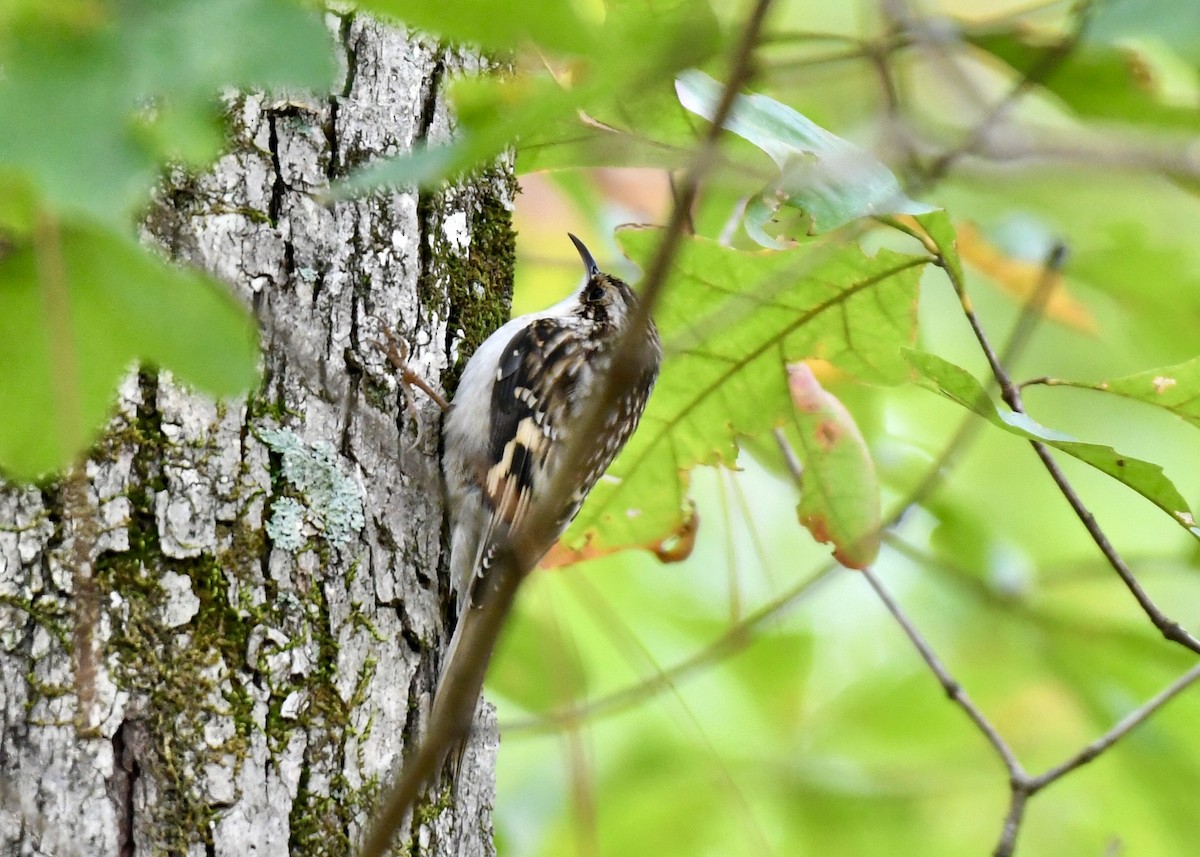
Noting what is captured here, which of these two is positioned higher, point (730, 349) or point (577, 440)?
point (730, 349)

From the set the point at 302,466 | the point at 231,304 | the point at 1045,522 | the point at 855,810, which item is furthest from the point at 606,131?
the point at 1045,522

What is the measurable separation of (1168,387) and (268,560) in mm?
1483

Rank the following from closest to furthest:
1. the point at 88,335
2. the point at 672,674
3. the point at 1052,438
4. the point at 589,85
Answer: the point at 589,85 → the point at 88,335 → the point at 1052,438 → the point at 672,674

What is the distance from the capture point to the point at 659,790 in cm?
363

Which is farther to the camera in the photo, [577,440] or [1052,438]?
[1052,438]

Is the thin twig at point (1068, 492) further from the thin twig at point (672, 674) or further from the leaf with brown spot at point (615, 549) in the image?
the leaf with brown spot at point (615, 549)

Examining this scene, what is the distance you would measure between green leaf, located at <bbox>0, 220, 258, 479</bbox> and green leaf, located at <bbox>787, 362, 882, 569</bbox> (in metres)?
1.65

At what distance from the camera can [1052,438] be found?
5.60ft

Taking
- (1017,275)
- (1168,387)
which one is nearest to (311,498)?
(1168,387)

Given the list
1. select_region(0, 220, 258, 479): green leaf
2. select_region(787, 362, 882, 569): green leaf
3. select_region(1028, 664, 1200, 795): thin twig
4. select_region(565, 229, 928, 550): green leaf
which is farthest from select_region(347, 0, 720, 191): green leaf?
select_region(1028, 664, 1200, 795): thin twig

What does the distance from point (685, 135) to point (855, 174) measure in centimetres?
48

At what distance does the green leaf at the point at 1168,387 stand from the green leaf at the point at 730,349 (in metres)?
0.39

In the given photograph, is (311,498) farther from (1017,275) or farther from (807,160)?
(1017,275)

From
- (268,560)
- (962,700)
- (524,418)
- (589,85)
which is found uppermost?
(524,418)
